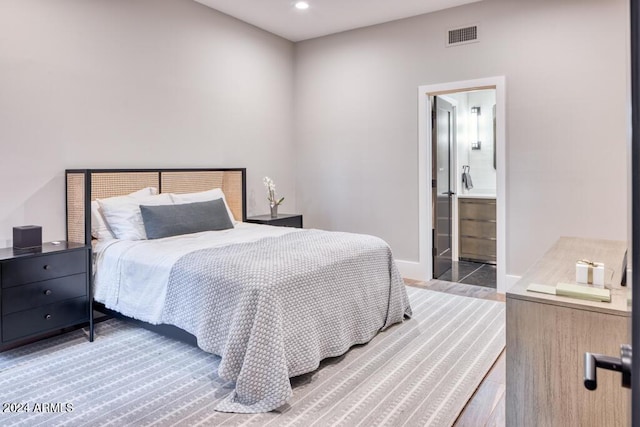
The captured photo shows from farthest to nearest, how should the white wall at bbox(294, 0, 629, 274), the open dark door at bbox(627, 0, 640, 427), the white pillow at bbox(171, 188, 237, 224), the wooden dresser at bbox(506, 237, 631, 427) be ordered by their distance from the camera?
the white pillow at bbox(171, 188, 237, 224)
the white wall at bbox(294, 0, 629, 274)
the wooden dresser at bbox(506, 237, 631, 427)
the open dark door at bbox(627, 0, 640, 427)

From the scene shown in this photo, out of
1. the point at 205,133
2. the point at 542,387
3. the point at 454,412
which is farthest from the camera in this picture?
the point at 205,133

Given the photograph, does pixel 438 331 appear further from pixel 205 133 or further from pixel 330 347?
pixel 205 133

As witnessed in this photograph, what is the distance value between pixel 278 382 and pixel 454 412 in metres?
0.90

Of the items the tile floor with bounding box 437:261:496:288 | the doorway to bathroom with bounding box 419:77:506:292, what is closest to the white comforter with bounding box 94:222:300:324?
the doorway to bathroom with bounding box 419:77:506:292

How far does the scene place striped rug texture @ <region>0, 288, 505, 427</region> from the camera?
6.98 ft

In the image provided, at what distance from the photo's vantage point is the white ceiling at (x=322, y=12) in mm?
4328

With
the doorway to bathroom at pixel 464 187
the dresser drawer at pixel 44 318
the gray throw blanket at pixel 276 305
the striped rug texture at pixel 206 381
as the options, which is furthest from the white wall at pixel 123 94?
the doorway to bathroom at pixel 464 187

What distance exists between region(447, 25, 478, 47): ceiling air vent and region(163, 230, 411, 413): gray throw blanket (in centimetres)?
248

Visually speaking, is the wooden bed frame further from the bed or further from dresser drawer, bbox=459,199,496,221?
dresser drawer, bbox=459,199,496,221

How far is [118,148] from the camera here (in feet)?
12.3

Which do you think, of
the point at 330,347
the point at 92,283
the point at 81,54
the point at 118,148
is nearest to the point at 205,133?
the point at 118,148

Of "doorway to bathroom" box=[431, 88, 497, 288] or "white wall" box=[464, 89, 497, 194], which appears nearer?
"doorway to bathroom" box=[431, 88, 497, 288]

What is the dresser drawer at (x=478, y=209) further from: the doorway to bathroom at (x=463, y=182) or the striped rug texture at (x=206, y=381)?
the striped rug texture at (x=206, y=381)

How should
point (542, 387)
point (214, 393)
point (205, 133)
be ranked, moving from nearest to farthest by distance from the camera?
point (542, 387) < point (214, 393) < point (205, 133)
